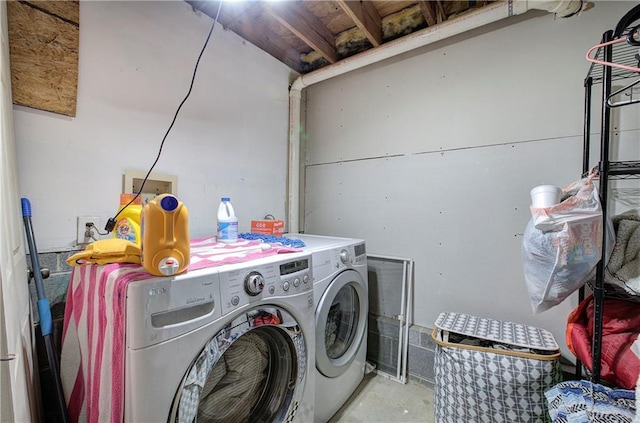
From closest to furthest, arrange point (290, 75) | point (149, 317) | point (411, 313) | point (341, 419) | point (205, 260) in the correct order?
point (149, 317)
point (205, 260)
point (341, 419)
point (411, 313)
point (290, 75)

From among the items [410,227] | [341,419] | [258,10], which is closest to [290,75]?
[258,10]

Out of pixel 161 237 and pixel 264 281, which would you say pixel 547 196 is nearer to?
pixel 264 281

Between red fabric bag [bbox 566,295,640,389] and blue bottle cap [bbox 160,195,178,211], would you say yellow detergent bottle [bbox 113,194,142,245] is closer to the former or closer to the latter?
blue bottle cap [bbox 160,195,178,211]

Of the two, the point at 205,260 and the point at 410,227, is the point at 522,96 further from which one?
the point at 205,260

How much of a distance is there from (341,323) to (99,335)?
121 centimetres

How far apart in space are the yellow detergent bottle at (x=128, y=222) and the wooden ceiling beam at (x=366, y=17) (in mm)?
1531

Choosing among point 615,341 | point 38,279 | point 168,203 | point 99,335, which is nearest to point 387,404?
point 615,341

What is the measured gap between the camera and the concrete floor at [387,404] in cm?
148

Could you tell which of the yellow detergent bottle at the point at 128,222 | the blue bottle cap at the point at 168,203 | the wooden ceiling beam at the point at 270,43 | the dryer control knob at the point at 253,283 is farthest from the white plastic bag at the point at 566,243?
the wooden ceiling beam at the point at 270,43

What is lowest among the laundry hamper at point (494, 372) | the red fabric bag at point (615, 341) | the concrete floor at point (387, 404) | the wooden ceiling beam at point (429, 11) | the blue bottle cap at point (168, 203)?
the concrete floor at point (387, 404)

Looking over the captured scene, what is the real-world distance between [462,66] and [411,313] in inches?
65.3

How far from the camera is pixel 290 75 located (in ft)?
7.59

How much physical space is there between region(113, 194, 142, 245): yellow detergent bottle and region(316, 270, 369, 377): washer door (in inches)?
34.7

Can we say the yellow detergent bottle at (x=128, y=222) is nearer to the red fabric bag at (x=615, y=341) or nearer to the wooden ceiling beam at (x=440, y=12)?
the red fabric bag at (x=615, y=341)
